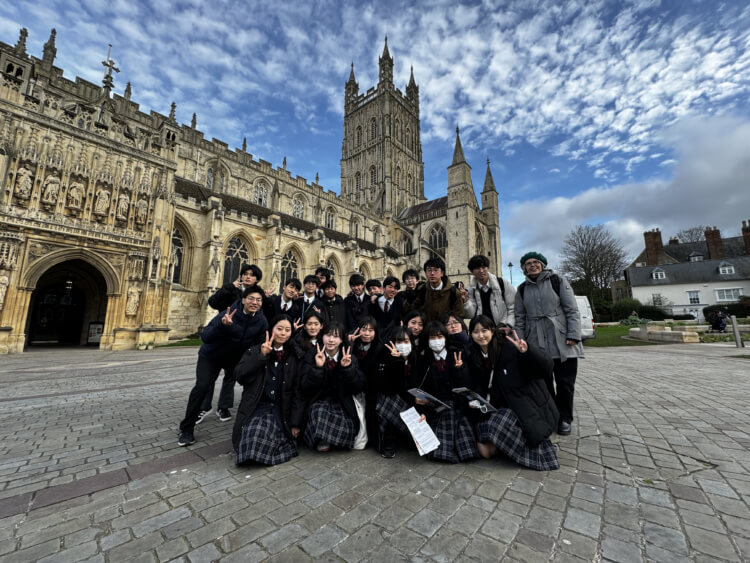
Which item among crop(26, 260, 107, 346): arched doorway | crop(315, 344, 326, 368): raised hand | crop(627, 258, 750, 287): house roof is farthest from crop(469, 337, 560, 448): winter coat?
crop(627, 258, 750, 287): house roof

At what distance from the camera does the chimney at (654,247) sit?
123 feet

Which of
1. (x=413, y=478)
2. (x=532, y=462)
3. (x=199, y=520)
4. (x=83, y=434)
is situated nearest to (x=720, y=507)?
(x=532, y=462)

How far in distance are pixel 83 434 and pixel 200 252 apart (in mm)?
17806

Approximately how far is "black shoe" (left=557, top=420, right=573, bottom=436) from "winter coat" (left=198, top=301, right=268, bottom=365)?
13.1 feet

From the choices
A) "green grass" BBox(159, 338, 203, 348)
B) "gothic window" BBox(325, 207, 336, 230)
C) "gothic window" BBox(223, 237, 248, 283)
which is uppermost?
"gothic window" BBox(325, 207, 336, 230)

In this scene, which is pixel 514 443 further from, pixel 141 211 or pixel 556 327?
pixel 141 211

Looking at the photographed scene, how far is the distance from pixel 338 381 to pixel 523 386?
2.05 meters

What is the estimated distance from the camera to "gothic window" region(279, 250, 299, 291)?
23859 millimetres

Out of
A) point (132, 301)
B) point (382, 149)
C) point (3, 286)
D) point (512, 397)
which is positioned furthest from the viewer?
point (382, 149)

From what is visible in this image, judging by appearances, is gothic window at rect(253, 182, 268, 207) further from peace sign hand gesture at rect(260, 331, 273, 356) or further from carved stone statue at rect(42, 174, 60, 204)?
peace sign hand gesture at rect(260, 331, 273, 356)

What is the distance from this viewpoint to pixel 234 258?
21.1 metres

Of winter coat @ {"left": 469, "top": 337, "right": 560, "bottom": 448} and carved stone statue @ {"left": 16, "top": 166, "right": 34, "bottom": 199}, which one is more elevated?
carved stone statue @ {"left": 16, "top": 166, "right": 34, "bottom": 199}

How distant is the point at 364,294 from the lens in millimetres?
5340

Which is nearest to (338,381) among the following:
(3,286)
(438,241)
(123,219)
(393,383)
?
(393,383)
